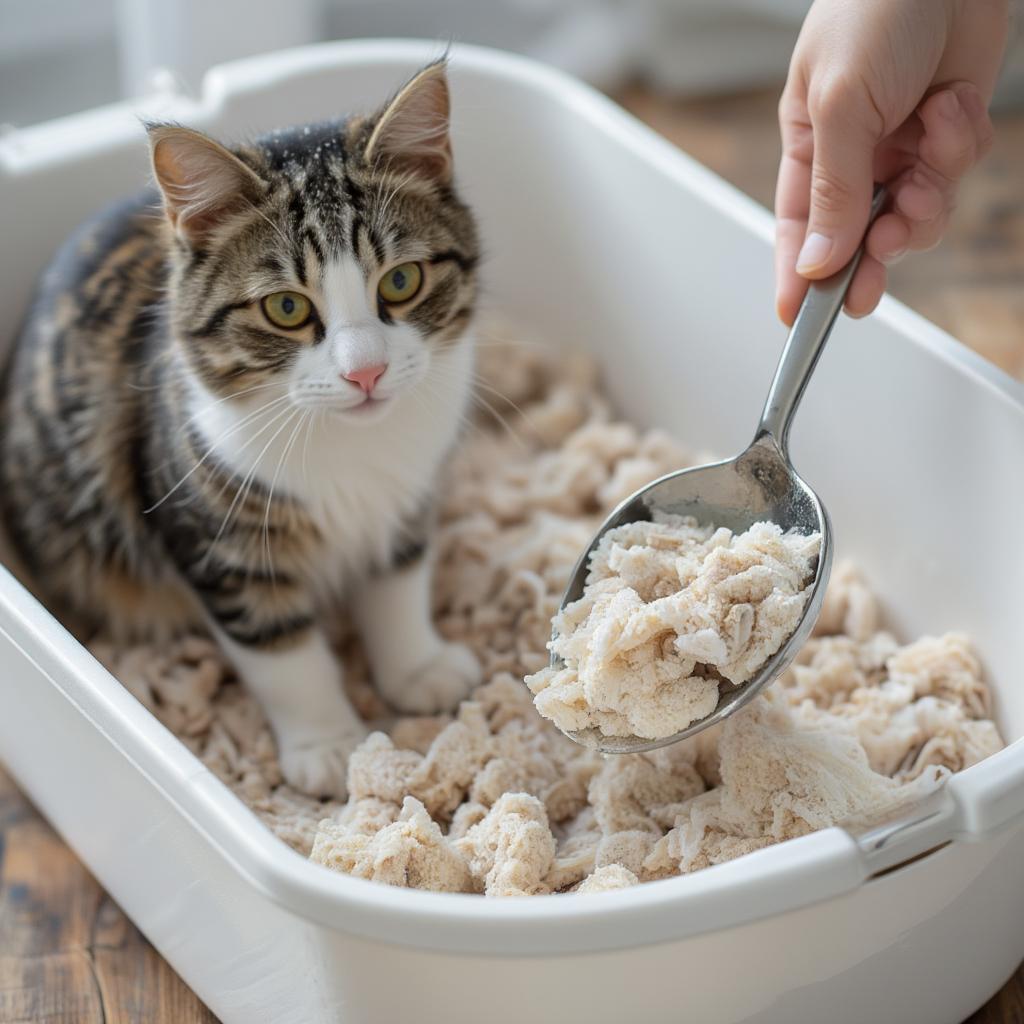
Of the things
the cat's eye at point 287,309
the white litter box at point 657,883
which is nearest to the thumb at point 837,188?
the white litter box at point 657,883

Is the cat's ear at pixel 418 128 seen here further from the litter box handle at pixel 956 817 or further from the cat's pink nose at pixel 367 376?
the litter box handle at pixel 956 817

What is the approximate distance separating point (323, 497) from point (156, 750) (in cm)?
36

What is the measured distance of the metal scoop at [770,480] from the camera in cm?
119

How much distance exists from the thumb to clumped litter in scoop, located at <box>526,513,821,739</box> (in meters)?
0.26

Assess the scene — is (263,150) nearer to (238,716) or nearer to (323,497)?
(323,497)

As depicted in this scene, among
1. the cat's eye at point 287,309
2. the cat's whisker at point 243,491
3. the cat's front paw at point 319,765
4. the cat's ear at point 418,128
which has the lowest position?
the cat's front paw at point 319,765

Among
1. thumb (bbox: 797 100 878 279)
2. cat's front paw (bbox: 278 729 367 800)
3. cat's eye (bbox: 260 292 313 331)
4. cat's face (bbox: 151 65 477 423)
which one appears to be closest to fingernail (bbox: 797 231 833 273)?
thumb (bbox: 797 100 878 279)

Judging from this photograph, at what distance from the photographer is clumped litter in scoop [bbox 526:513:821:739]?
1056mm

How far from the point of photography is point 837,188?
46.5 inches

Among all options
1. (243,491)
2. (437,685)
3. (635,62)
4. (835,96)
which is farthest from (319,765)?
(635,62)

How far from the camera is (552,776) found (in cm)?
127

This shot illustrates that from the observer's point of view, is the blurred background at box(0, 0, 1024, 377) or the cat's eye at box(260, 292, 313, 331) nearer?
the cat's eye at box(260, 292, 313, 331)

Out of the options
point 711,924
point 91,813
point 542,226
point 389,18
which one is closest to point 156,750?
point 91,813

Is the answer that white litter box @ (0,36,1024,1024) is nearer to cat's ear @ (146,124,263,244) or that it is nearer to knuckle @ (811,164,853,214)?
knuckle @ (811,164,853,214)
